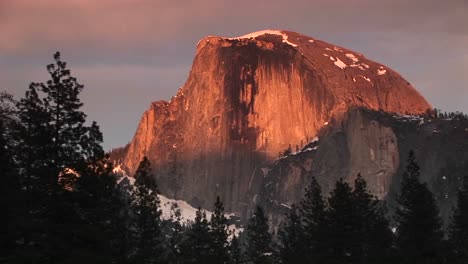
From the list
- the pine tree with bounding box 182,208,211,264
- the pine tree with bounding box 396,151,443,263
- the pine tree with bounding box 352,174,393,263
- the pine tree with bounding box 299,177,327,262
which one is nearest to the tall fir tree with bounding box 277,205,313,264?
the pine tree with bounding box 299,177,327,262

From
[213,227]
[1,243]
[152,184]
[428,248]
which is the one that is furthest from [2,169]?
[213,227]

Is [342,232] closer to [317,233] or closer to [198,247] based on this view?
[317,233]

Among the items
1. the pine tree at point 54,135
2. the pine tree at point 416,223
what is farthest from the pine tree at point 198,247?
the pine tree at point 54,135

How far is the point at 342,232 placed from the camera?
65.5 metres

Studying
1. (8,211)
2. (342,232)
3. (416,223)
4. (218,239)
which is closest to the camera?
(8,211)

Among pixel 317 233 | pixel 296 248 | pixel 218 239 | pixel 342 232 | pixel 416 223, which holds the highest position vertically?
pixel 218 239

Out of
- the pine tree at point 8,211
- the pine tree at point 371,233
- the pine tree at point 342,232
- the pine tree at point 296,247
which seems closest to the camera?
the pine tree at point 8,211

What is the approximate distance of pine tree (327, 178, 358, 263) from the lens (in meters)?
65.1

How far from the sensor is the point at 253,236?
10150cm

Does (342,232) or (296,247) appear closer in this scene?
(342,232)

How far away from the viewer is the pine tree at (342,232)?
214 ft

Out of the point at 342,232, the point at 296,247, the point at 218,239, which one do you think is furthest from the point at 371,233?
the point at 218,239

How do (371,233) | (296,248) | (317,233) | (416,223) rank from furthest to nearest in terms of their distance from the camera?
(296,248) → (371,233) → (416,223) → (317,233)

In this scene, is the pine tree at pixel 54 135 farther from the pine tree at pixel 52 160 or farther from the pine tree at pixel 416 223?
the pine tree at pixel 416 223
